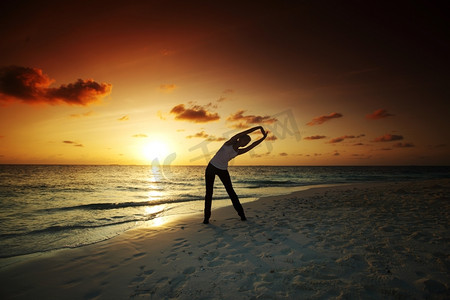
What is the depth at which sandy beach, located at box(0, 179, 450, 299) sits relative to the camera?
8.69 feet

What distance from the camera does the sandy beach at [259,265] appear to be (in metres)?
2.65

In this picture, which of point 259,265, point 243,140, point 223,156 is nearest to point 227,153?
point 223,156

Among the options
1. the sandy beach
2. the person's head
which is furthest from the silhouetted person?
the sandy beach

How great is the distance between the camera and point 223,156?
5.58 m

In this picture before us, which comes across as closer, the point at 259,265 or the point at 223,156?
the point at 259,265

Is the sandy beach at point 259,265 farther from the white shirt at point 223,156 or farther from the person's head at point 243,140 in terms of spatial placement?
the person's head at point 243,140

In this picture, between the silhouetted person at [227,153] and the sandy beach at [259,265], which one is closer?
the sandy beach at [259,265]

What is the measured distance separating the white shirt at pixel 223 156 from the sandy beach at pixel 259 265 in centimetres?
175

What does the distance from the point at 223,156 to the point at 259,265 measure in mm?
2902

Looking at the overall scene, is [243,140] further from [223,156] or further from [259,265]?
[259,265]

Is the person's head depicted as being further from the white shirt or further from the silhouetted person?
the white shirt

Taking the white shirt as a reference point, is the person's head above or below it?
above

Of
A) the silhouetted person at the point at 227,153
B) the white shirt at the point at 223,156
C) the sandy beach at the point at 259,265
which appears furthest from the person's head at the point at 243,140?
the sandy beach at the point at 259,265

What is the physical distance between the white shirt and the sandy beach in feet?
5.73
